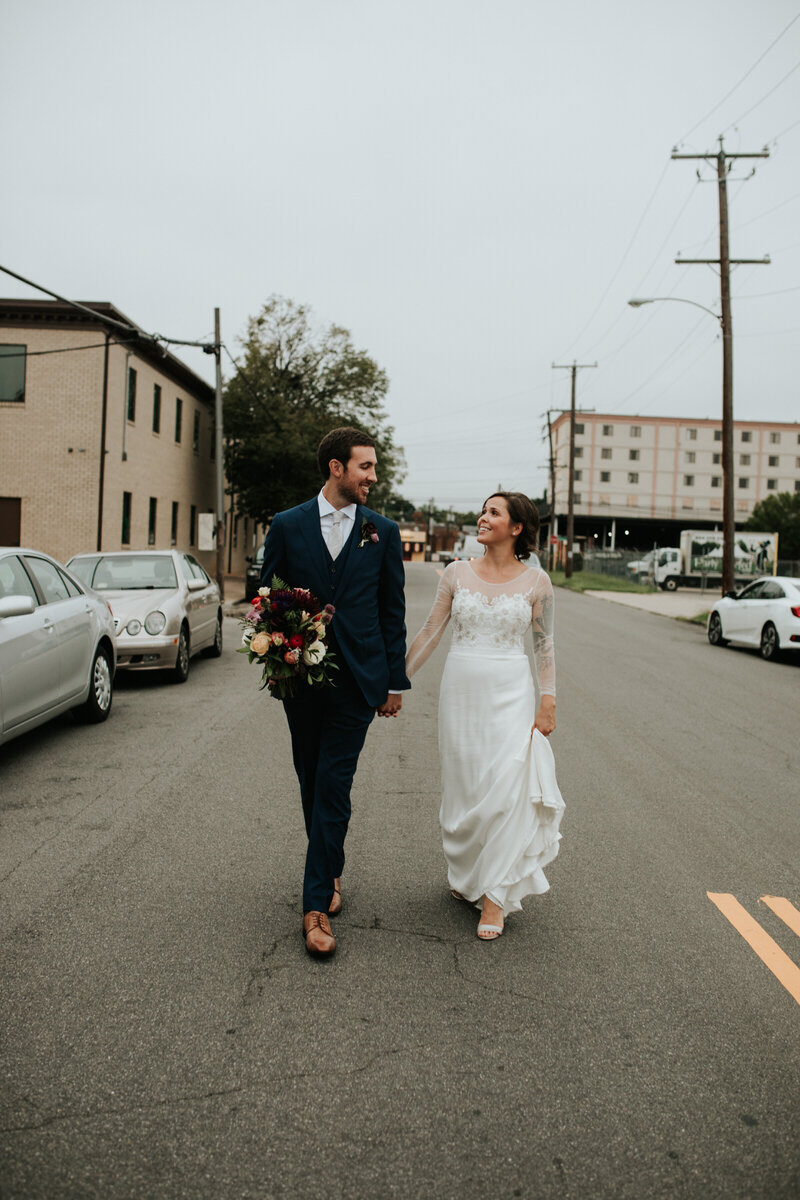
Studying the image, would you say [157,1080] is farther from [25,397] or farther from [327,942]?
[25,397]

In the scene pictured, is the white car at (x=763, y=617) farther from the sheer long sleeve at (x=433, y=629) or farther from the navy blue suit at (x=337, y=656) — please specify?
the navy blue suit at (x=337, y=656)

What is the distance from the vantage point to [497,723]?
4.16 m

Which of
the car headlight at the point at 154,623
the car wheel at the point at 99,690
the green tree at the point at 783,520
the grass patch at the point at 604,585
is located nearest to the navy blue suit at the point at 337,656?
the car wheel at the point at 99,690

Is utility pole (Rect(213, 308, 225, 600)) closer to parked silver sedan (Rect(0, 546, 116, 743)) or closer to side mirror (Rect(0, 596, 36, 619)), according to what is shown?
parked silver sedan (Rect(0, 546, 116, 743))

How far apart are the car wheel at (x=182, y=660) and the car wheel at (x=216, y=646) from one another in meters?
2.35

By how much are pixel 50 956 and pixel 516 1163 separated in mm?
2049

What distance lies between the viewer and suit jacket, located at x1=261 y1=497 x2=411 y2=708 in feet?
13.1

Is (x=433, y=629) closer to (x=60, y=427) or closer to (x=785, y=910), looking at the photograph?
(x=785, y=910)

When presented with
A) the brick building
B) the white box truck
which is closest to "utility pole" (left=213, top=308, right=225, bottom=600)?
the white box truck

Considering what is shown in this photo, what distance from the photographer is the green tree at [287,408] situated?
134 ft

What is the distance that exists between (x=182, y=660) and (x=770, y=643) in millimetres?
10066

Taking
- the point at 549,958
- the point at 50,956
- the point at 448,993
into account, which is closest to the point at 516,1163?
the point at 448,993

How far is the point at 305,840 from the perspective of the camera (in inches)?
208

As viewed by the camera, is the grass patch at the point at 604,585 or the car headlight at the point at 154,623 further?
the grass patch at the point at 604,585
